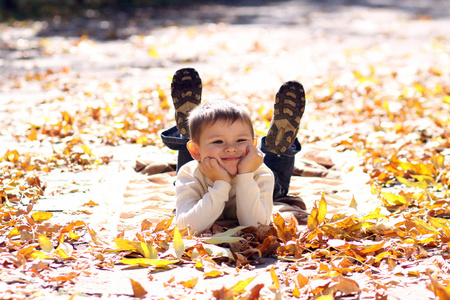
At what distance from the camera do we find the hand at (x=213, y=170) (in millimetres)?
2877

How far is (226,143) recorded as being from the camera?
295cm

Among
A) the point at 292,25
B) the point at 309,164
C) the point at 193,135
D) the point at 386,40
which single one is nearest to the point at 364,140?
the point at 309,164

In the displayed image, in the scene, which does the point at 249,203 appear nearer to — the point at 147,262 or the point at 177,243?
the point at 177,243

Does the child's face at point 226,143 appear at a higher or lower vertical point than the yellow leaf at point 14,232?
higher

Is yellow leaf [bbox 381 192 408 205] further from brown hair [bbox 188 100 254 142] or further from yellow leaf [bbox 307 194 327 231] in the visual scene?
brown hair [bbox 188 100 254 142]

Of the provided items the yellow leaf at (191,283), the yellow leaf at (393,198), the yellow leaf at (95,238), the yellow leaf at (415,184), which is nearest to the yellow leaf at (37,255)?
the yellow leaf at (95,238)

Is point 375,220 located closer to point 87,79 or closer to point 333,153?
point 333,153

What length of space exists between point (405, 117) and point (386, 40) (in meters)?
6.43

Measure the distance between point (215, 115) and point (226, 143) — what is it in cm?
14

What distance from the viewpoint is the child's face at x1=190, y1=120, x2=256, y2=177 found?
2.93 m

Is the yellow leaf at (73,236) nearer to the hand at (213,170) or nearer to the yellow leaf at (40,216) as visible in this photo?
the yellow leaf at (40,216)

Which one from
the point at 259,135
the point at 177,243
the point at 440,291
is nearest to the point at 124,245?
the point at 177,243

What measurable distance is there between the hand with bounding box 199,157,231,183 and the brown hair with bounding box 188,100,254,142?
16 centimetres

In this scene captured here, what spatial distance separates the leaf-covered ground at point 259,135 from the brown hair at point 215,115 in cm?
50
